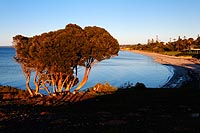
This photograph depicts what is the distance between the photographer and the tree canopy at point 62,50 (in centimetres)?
2398

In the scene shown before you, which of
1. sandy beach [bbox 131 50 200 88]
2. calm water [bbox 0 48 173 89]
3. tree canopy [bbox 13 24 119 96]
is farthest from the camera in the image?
calm water [bbox 0 48 173 89]

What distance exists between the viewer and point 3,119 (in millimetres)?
13750

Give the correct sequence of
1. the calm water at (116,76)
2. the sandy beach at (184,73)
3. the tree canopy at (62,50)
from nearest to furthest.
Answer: the tree canopy at (62,50)
the sandy beach at (184,73)
the calm water at (116,76)

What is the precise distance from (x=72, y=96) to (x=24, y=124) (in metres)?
13.1

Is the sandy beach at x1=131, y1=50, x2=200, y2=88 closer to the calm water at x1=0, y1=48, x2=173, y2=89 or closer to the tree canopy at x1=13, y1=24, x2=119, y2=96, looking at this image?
the calm water at x1=0, y1=48, x2=173, y2=89

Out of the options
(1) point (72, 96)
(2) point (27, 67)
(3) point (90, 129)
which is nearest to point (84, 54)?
(1) point (72, 96)

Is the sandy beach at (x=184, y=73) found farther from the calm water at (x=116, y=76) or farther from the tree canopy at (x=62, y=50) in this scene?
the tree canopy at (x=62, y=50)

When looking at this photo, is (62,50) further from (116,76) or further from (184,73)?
(184,73)

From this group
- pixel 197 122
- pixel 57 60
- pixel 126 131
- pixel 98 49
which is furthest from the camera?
pixel 98 49

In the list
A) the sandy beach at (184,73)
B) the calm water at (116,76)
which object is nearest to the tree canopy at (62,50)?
the sandy beach at (184,73)

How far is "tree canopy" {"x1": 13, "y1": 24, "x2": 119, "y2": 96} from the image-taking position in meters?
24.0

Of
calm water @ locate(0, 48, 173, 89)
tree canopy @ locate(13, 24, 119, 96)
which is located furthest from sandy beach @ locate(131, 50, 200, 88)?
tree canopy @ locate(13, 24, 119, 96)

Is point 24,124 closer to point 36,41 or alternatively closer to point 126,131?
point 126,131

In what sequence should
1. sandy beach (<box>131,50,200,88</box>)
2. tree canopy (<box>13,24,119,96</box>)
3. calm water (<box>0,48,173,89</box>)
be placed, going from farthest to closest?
calm water (<box>0,48,173,89</box>) → sandy beach (<box>131,50,200,88</box>) → tree canopy (<box>13,24,119,96</box>)
